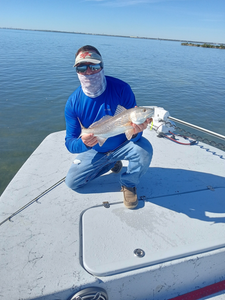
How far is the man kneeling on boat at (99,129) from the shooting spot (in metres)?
2.67

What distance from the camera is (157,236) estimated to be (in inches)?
94.0

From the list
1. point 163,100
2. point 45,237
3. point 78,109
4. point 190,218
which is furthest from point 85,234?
point 163,100

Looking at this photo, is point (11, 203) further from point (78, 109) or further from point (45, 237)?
point (78, 109)

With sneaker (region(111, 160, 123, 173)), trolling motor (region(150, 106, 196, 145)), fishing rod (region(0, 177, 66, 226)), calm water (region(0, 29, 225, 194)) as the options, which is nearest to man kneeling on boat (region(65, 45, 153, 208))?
fishing rod (region(0, 177, 66, 226))

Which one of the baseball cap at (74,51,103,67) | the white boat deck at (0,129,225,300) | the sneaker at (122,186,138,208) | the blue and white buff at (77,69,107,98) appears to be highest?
the baseball cap at (74,51,103,67)

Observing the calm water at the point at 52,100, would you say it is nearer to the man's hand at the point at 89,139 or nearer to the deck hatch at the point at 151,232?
the man's hand at the point at 89,139

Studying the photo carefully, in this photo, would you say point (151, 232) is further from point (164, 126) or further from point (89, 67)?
point (164, 126)

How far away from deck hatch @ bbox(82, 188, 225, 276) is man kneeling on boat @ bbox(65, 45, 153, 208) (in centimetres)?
33

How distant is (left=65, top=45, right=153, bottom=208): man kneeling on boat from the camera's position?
8.76 feet

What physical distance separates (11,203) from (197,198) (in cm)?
282

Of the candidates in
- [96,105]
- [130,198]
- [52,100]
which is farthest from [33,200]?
[52,100]

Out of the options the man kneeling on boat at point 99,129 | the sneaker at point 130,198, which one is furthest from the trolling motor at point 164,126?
the sneaker at point 130,198

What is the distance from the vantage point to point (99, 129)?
2645mm

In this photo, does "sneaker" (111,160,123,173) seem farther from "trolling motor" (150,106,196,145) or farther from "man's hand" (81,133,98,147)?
"trolling motor" (150,106,196,145)
